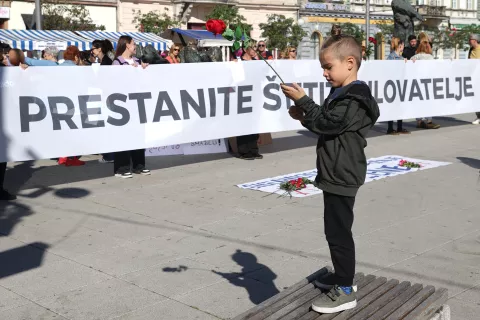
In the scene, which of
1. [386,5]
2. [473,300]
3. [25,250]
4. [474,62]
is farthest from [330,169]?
[386,5]

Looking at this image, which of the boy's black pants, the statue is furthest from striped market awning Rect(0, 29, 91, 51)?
the boy's black pants

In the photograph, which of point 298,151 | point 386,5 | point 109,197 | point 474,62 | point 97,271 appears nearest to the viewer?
point 97,271

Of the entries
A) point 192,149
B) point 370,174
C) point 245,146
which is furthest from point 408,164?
point 192,149

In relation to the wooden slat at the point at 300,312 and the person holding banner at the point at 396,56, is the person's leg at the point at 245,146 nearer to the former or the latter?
the person holding banner at the point at 396,56

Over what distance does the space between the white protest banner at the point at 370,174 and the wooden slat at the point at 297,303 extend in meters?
4.62

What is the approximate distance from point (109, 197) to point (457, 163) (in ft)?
17.9

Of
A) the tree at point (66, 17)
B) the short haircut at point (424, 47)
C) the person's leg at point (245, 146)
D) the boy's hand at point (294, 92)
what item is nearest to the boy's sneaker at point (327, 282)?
the boy's hand at point (294, 92)

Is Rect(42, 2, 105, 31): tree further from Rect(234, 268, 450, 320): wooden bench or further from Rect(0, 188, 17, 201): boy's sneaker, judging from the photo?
Rect(234, 268, 450, 320): wooden bench

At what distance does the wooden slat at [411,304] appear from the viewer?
155 inches

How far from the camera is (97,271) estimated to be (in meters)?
6.04

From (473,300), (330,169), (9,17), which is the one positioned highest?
(9,17)

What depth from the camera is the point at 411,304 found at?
4.10 metres

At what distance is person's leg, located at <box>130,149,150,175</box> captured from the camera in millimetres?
10734

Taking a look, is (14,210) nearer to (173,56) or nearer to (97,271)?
(97,271)
